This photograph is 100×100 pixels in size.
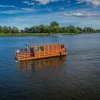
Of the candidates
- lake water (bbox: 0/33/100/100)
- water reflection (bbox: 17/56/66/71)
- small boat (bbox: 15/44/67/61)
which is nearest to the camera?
lake water (bbox: 0/33/100/100)

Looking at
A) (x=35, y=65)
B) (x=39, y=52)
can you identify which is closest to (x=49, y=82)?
(x=35, y=65)

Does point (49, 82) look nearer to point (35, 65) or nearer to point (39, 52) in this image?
point (35, 65)

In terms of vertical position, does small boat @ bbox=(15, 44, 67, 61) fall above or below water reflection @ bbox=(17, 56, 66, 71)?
above

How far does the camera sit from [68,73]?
183 ft

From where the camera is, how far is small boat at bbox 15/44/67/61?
250ft

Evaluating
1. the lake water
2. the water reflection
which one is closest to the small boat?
the water reflection

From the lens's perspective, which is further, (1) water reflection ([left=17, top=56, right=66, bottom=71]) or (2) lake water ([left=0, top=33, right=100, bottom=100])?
(1) water reflection ([left=17, top=56, right=66, bottom=71])

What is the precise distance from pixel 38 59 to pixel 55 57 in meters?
7.46

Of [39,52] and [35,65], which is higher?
[39,52]

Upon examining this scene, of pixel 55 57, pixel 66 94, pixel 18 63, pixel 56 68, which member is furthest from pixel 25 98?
pixel 55 57

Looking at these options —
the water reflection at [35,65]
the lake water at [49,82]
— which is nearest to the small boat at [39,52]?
the water reflection at [35,65]

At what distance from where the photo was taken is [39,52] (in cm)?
7988

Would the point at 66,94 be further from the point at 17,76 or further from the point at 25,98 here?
the point at 17,76

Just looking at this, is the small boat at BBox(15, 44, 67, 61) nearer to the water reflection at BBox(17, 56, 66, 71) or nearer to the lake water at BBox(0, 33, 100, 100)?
the water reflection at BBox(17, 56, 66, 71)
